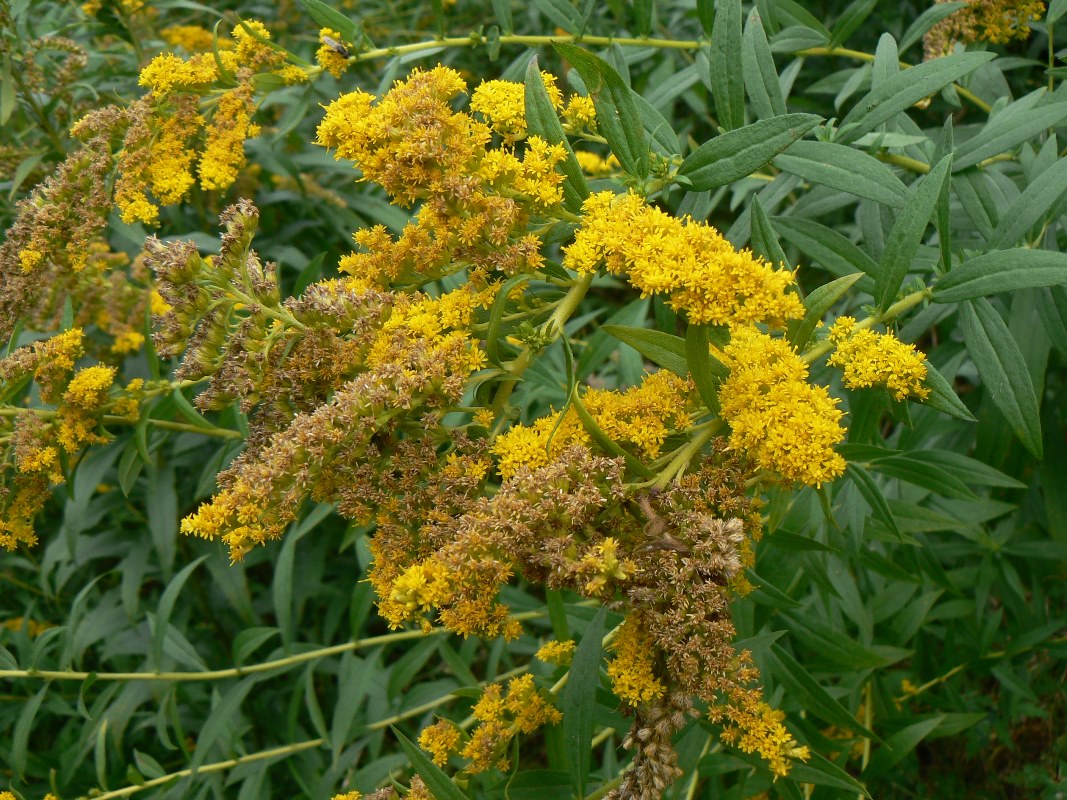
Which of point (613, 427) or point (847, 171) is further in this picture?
point (847, 171)

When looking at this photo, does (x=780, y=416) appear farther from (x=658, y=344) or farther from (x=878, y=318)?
(x=878, y=318)

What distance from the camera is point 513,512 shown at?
1.86 metres

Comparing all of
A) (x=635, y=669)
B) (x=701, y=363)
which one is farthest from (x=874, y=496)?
(x=635, y=669)

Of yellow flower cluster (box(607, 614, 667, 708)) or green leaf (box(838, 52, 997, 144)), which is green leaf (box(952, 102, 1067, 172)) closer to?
green leaf (box(838, 52, 997, 144))

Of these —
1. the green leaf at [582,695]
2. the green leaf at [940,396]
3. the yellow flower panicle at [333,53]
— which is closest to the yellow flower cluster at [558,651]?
the green leaf at [582,695]

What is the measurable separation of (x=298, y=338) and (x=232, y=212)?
16.6 inches

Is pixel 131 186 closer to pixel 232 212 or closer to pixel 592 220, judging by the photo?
pixel 232 212

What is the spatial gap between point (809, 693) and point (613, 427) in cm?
122

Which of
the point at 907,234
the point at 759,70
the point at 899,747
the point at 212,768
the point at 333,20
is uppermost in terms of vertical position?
the point at 333,20

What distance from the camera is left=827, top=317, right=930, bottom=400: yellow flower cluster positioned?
221cm

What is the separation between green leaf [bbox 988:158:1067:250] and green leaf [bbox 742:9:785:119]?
721 mm

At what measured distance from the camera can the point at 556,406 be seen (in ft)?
13.5

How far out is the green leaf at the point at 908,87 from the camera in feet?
8.87

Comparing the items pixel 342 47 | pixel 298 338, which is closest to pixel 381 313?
pixel 298 338
